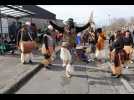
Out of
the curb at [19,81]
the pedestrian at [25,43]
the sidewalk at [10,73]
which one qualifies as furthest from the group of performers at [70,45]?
the curb at [19,81]

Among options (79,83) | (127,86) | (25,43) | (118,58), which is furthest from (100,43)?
(127,86)

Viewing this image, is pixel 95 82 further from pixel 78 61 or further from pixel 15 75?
pixel 78 61

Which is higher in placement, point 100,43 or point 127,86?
point 100,43

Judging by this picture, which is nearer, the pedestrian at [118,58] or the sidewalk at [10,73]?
the sidewalk at [10,73]

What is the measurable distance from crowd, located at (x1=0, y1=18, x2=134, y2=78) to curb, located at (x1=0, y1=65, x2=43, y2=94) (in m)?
1.05

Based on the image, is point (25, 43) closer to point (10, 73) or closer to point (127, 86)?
point (10, 73)

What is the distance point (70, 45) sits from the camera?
432 inches

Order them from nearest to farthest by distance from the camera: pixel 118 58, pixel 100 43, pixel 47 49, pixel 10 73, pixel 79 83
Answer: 1. pixel 79 83
2. pixel 10 73
3. pixel 118 58
4. pixel 47 49
5. pixel 100 43

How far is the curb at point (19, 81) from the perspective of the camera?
26.1ft

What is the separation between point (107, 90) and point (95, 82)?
4.34 ft

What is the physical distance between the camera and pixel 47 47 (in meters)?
13.2

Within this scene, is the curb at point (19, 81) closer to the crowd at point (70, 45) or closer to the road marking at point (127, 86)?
the crowd at point (70, 45)

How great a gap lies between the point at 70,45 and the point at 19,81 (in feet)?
7.54
